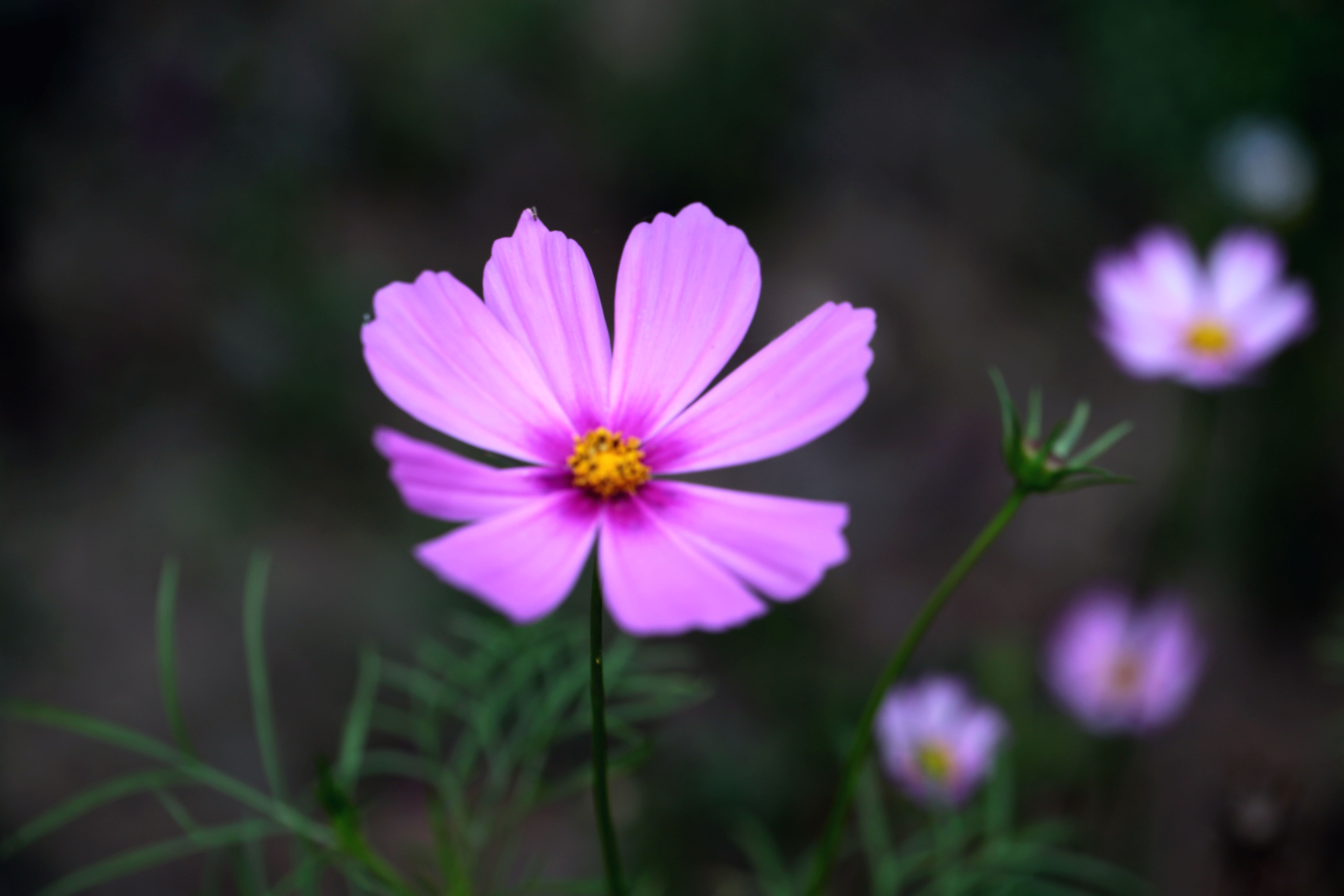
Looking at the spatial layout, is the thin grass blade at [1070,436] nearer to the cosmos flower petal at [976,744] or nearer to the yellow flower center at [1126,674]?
the cosmos flower petal at [976,744]

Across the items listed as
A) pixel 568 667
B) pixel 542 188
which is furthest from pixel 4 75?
pixel 568 667

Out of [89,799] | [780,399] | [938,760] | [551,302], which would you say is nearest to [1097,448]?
[780,399]

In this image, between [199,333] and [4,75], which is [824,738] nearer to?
[199,333]

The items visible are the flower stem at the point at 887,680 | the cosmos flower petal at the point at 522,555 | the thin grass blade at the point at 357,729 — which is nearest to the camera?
the cosmos flower petal at the point at 522,555

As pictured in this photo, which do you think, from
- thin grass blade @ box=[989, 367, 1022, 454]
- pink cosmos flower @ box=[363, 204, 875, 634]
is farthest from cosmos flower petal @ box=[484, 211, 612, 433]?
thin grass blade @ box=[989, 367, 1022, 454]

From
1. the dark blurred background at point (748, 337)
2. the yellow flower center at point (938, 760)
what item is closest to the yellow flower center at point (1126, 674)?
the dark blurred background at point (748, 337)

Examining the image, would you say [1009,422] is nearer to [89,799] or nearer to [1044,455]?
[1044,455]
